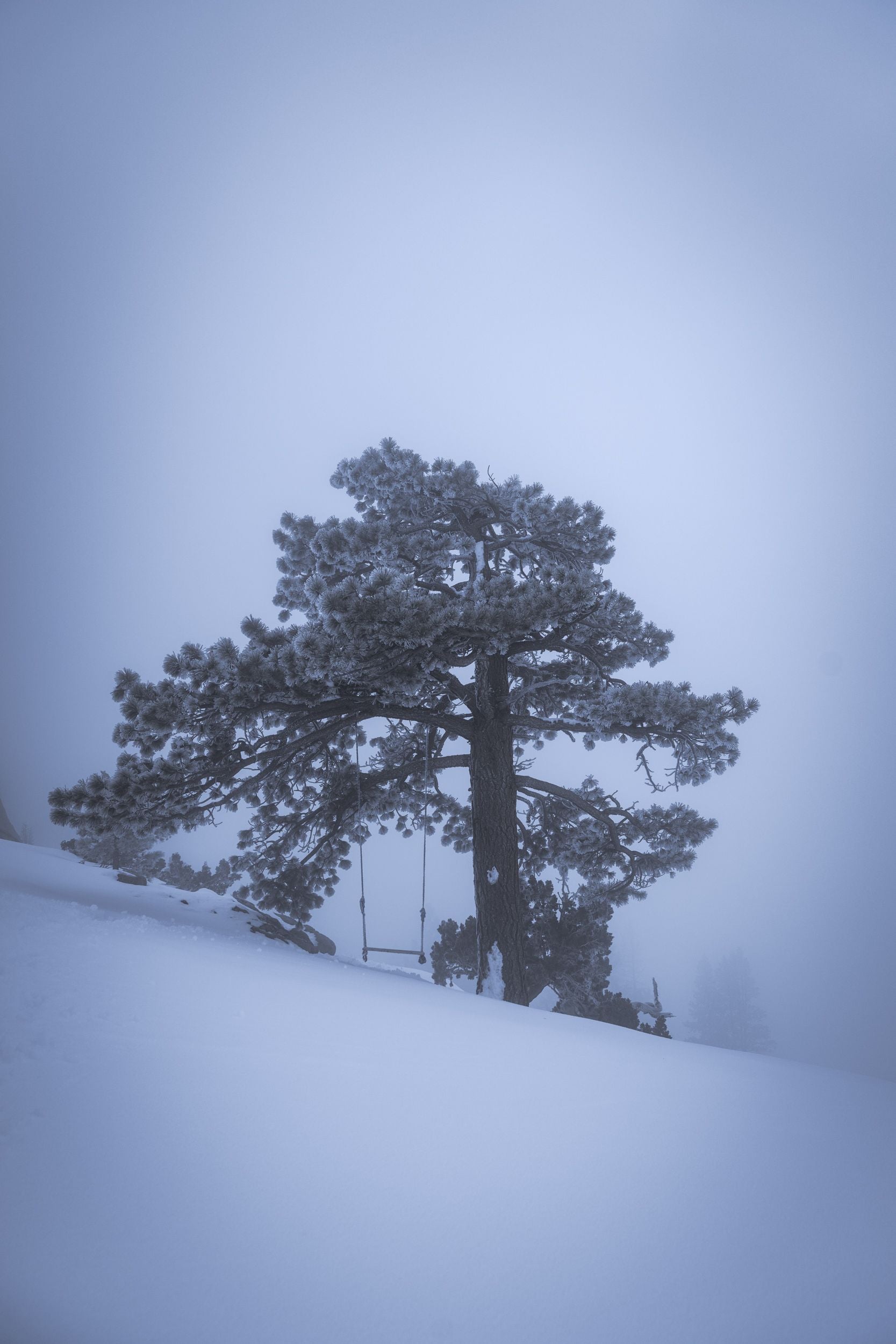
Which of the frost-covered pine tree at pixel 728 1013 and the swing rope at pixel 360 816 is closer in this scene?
the swing rope at pixel 360 816

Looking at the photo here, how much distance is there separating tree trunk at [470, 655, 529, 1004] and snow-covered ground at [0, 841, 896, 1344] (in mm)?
3642

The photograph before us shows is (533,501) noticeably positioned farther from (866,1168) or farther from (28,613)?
(28,613)

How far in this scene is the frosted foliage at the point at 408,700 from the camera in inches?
252

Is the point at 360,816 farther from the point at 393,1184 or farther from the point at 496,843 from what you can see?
the point at 393,1184

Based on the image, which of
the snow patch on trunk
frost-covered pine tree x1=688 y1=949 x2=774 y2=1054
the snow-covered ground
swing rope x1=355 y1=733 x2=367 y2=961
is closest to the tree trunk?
the snow patch on trunk

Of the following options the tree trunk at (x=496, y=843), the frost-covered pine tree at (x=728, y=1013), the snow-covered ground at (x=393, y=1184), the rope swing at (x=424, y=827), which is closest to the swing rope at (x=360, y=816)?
the rope swing at (x=424, y=827)

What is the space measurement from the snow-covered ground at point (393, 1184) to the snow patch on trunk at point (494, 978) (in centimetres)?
359

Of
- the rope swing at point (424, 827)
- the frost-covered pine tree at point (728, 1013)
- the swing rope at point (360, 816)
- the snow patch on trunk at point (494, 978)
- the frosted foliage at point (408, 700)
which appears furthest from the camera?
the frost-covered pine tree at point (728, 1013)

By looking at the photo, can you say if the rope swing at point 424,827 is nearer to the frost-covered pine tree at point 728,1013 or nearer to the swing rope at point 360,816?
the swing rope at point 360,816

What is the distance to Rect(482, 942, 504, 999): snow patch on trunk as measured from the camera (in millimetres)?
7312

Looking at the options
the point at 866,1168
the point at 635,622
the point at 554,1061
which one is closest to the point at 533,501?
the point at 635,622

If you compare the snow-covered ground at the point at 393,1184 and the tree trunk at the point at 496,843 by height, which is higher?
the tree trunk at the point at 496,843

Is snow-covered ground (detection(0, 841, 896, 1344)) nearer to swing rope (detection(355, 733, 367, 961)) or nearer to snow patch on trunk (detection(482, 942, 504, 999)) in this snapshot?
snow patch on trunk (detection(482, 942, 504, 999))

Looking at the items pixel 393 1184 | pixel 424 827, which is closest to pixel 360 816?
pixel 424 827
